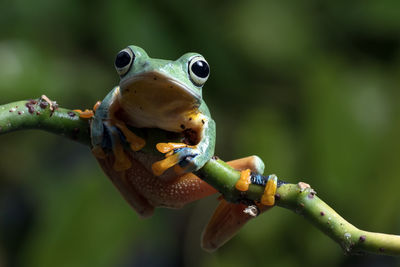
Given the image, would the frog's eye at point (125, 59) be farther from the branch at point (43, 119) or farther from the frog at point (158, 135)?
the branch at point (43, 119)

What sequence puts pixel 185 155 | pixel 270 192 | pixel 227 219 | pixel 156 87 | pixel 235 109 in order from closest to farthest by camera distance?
pixel 270 192 → pixel 185 155 → pixel 156 87 → pixel 227 219 → pixel 235 109

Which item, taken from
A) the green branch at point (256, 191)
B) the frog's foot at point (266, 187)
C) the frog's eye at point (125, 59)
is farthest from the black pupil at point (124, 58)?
the frog's foot at point (266, 187)

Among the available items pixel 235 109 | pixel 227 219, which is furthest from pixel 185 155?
pixel 235 109

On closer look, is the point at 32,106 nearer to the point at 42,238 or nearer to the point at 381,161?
the point at 42,238

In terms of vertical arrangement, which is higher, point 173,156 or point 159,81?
point 159,81

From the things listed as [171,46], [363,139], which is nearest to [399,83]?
[363,139]

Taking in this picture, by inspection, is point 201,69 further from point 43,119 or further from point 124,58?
point 43,119

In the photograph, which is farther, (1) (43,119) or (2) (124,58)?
(2) (124,58)
